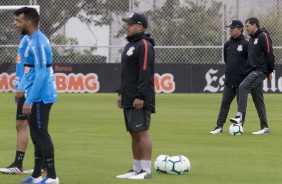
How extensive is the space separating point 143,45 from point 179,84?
23.7 meters

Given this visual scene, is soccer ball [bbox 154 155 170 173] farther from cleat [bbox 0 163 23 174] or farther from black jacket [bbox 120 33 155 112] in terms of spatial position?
cleat [bbox 0 163 23 174]

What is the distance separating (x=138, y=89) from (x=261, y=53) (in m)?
7.44

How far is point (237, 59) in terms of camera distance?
61.1 feet

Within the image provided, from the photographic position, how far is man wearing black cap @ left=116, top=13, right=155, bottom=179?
37.1ft

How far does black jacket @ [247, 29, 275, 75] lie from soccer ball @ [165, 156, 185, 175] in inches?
272

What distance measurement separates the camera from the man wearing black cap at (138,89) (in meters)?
11.3

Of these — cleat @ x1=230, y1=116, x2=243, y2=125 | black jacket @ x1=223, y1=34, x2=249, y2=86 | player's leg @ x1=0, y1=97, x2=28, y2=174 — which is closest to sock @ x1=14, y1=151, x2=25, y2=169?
player's leg @ x1=0, y1=97, x2=28, y2=174

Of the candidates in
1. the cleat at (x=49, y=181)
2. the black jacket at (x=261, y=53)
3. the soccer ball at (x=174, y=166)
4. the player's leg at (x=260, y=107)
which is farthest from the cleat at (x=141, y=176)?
the black jacket at (x=261, y=53)

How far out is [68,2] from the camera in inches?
1487

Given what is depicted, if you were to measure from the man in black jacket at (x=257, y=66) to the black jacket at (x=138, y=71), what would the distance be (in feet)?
22.5

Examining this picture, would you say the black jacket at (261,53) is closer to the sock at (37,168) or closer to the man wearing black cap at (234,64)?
the man wearing black cap at (234,64)

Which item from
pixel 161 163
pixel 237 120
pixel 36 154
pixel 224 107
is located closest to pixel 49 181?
pixel 36 154

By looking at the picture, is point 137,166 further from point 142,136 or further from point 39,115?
point 39,115

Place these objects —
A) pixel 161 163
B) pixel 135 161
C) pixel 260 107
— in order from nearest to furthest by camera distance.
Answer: pixel 135 161 → pixel 161 163 → pixel 260 107
